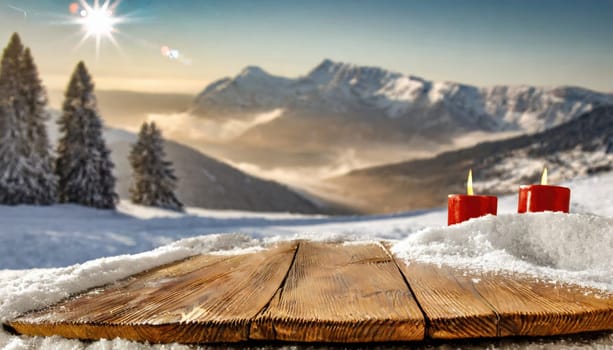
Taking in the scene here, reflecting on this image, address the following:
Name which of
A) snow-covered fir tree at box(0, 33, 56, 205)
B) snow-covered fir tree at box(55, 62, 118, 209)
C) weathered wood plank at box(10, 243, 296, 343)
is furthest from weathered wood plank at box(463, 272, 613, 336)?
snow-covered fir tree at box(55, 62, 118, 209)

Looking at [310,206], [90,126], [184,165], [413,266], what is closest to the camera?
[413,266]

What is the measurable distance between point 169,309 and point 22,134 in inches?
972

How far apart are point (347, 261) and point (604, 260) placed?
36.1 inches

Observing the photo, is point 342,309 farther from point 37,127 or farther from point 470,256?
point 37,127

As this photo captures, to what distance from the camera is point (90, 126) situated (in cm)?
2431

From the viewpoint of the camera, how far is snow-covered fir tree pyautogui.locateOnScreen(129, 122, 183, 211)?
26438mm

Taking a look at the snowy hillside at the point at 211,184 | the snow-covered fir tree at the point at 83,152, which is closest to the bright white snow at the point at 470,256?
the snow-covered fir tree at the point at 83,152

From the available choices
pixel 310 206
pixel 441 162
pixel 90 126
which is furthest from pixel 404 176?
pixel 90 126

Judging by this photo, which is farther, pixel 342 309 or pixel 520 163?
pixel 520 163

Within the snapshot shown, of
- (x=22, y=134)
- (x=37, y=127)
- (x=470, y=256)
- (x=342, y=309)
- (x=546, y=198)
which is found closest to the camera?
(x=342, y=309)

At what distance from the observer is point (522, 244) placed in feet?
5.96

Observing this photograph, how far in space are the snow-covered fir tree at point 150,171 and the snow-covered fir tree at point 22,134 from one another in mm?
4841

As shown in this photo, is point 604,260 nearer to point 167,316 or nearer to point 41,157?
point 167,316

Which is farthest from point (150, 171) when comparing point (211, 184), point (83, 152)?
point (211, 184)
